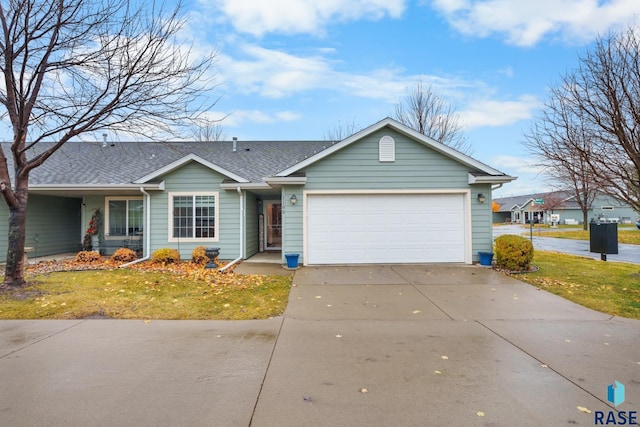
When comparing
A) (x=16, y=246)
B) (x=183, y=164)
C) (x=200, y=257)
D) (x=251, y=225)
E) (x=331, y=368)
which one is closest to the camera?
(x=331, y=368)

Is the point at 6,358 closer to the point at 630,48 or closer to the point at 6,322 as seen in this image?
the point at 6,322

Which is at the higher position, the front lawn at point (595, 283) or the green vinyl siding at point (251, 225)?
the green vinyl siding at point (251, 225)

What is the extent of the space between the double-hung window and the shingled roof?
5.02 feet

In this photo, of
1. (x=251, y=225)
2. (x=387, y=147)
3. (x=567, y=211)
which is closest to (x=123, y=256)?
(x=251, y=225)

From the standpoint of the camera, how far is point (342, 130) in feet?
84.5

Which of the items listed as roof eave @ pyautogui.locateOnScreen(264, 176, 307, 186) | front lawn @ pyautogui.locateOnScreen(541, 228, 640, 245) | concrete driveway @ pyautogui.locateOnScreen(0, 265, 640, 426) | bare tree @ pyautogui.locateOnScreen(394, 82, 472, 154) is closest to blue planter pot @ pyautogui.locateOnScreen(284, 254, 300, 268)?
roof eave @ pyautogui.locateOnScreen(264, 176, 307, 186)

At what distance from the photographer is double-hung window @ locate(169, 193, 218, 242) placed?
1133 centimetres

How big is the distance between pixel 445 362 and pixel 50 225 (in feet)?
51.8

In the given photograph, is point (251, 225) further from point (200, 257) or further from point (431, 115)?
point (431, 115)

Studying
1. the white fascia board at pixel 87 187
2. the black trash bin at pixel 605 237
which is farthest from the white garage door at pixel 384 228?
the black trash bin at pixel 605 237

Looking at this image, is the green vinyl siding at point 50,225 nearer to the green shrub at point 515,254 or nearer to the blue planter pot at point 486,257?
the blue planter pot at point 486,257

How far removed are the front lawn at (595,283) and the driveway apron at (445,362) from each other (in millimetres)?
573

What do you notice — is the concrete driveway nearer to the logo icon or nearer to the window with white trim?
the logo icon

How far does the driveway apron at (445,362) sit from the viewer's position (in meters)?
2.74
